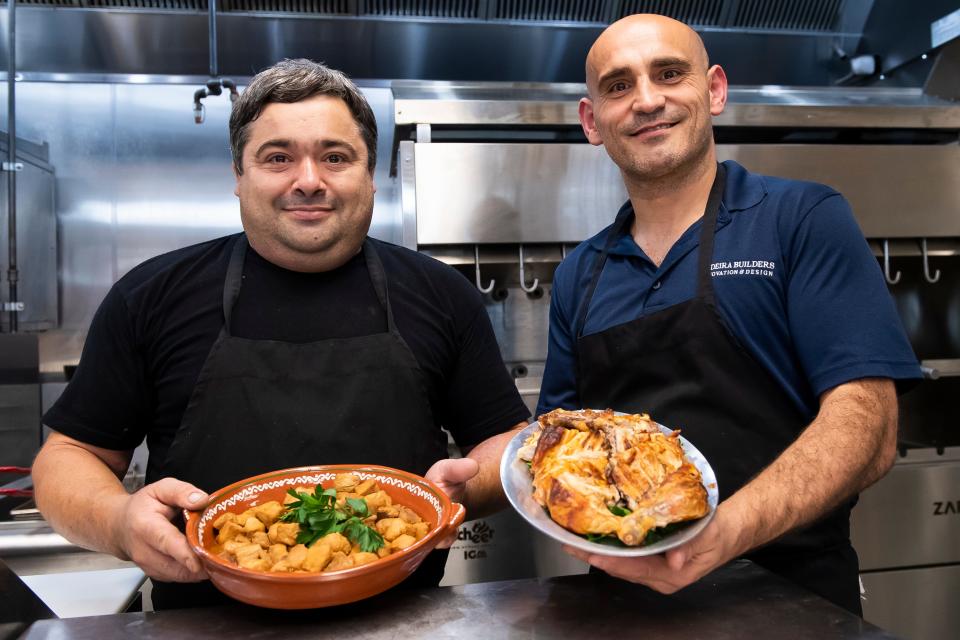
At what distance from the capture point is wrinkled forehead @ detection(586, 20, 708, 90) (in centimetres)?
149

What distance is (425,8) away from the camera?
326 centimetres

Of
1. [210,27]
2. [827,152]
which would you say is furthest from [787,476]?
[210,27]

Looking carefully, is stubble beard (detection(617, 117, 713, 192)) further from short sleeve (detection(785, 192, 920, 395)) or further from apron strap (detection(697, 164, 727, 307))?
short sleeve (detection(785, 192, 920, 395))

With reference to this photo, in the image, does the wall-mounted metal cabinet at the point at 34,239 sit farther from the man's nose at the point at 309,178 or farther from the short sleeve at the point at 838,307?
the short sleeve at the point at 838,307

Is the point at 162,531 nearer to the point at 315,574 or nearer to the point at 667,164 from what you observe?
the point at 315,574

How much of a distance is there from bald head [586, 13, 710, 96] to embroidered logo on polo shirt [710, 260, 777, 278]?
1.56ft

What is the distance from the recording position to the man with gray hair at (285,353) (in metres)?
1.31

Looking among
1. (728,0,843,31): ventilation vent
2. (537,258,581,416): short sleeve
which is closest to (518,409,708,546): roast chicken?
(537,258,581,416): short sleeve

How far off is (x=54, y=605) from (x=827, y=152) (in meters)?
2.96

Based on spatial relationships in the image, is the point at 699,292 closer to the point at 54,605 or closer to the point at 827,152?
the point at 54,605

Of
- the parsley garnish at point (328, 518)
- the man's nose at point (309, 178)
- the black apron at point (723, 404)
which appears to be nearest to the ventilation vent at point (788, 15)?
the black apron at point (723, 404)

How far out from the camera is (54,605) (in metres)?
1.30

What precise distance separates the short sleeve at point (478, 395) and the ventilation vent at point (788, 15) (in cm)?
284

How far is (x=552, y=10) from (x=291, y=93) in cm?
235
